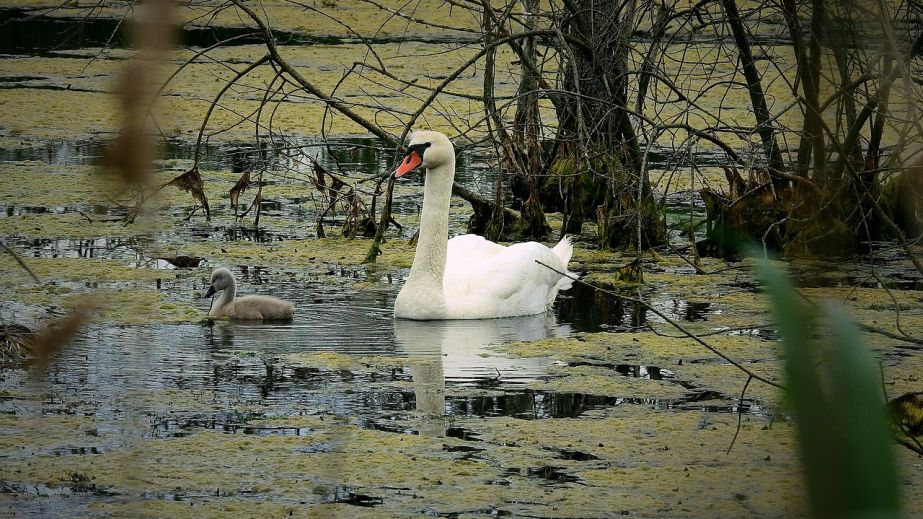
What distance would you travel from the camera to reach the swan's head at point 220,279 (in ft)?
21.9

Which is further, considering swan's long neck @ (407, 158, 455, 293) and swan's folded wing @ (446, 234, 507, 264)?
swan's folded wing @ (446, 234, 507, 264)

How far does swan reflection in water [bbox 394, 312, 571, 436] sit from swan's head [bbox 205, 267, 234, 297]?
88 cm

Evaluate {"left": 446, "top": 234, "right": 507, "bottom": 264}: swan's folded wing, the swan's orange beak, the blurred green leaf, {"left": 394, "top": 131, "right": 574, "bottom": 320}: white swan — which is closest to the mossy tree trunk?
{"left": 446, "top": 234, "right": 507, "bottom": 264}: swan's folded wing

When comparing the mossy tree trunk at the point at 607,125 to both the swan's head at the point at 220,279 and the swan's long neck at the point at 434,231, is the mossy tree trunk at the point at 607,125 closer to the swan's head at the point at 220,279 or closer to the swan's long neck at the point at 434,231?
the swan's long neck at the point at 434,231

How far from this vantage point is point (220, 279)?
6.73 metres

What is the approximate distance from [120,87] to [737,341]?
18.9 feet

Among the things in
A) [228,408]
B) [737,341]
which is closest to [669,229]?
[737,341]

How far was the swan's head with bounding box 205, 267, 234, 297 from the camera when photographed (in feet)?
21.9

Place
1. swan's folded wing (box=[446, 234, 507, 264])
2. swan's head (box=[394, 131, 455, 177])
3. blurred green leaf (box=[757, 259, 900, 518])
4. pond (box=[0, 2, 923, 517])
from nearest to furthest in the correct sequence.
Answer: blurred green leaf (box=[757, 259, 900, 518]), pond (box=[0, 2, 923, 517]), swan's head (box=[394, 131, 455, 177]), swan's folded wing (box=[446, 234, 507, 264])

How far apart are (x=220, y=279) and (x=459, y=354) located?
1.50 m

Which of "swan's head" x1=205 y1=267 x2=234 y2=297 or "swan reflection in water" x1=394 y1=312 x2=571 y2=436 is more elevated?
"swan's head" x1=205 y1=267 x2=234 y2=297

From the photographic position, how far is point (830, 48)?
737 mm

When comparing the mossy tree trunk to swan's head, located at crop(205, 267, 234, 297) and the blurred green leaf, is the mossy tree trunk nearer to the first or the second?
swan's head, located at crop(205, 267, 234, 297)

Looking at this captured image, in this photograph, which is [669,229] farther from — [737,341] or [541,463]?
[541,463]
